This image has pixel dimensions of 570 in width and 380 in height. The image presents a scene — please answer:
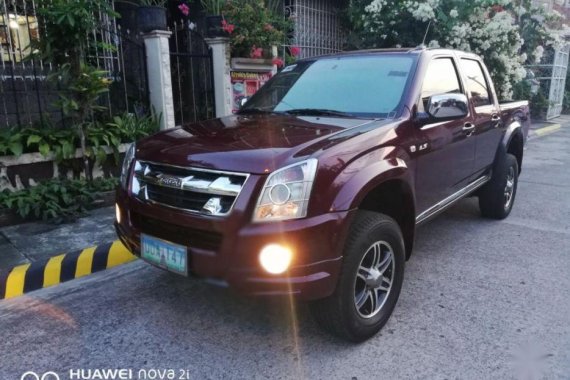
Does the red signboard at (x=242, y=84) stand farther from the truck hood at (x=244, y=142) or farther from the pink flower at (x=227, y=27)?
the truck hood at (x=244, y=142)

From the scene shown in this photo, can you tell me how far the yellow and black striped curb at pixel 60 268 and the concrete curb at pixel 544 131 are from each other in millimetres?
11202

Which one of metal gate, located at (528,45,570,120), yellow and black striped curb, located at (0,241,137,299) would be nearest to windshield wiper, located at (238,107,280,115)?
yellow and black striped curb, located at (0,241,137,299)

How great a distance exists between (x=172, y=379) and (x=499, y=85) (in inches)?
381

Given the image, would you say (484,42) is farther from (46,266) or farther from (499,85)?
(46,266)

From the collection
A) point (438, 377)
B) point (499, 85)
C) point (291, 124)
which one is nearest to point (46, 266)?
point (291, 124)

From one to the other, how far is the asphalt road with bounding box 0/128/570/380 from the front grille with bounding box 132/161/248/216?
86cm

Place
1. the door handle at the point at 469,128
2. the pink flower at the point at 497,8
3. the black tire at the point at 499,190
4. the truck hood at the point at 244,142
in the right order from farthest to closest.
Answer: the pink flower at the point at 497,8
the black tire at the point at 499,190
the door handle at the point at 469,128
the truck hood at the point at 244,142

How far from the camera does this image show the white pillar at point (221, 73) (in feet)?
22.1

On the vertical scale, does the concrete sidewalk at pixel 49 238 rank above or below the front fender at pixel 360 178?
below

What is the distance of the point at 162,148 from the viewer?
9.67 ft

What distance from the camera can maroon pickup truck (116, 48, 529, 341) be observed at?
247 cm

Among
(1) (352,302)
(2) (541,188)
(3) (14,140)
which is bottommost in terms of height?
(2) (541,188)

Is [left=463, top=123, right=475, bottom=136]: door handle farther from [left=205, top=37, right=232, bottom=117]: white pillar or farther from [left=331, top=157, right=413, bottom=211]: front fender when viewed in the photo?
[left=205, top=37, right=232, bottom=117]: white pillar

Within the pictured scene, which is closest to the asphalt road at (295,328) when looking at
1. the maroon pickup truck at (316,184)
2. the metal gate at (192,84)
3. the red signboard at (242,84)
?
the maroon pickup truck at (316,184)
